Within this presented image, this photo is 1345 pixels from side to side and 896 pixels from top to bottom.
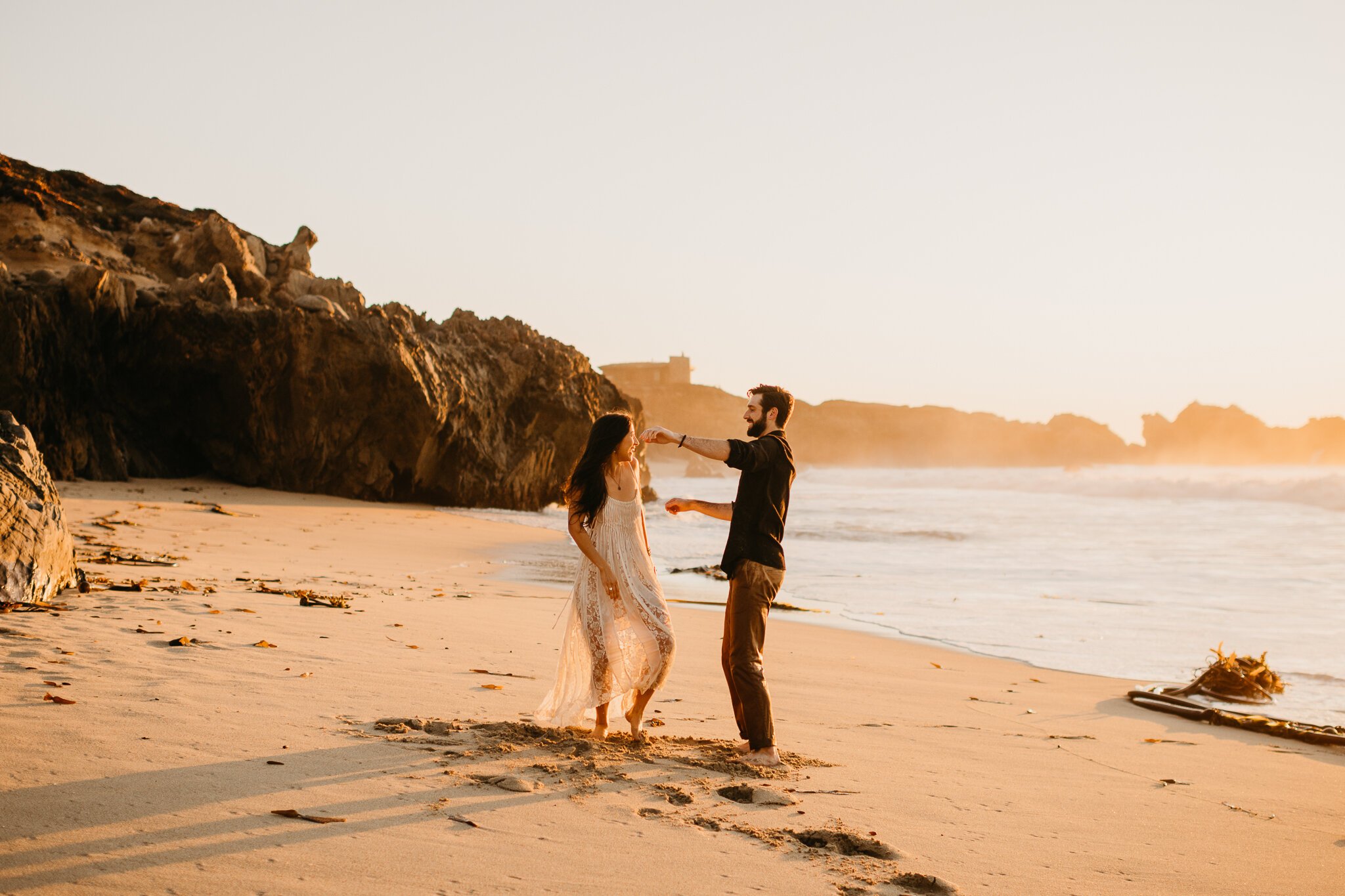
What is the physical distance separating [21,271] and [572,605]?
17319 mm

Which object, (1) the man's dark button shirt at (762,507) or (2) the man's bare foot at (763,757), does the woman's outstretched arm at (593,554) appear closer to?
(1) the man's dark button shirt at (762,507)

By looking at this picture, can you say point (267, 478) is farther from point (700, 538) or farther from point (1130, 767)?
point (1130, 767)

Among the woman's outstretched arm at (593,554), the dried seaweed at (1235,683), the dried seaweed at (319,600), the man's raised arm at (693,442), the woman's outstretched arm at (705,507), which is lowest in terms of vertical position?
the dried seaweed at (319,600)

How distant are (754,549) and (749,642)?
43 cm

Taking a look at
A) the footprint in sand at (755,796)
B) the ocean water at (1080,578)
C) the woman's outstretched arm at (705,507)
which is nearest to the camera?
the footprint in sand at (755,796)

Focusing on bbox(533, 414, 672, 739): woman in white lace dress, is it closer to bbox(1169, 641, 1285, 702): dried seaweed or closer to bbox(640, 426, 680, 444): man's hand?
bbox(640, 426, 680, 444): man's hand

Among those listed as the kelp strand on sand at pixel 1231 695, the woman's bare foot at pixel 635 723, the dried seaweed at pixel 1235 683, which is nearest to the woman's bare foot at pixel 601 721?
the woman's bare foot at pixel 635 723

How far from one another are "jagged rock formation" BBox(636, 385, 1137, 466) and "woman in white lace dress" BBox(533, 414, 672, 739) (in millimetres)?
99814

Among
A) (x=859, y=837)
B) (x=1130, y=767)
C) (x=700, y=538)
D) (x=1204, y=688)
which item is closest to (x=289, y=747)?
(x=859, y=837)

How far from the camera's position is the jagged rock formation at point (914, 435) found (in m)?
107

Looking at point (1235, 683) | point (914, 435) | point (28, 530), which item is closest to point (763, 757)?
point (1235, 683)

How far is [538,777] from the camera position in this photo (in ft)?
12.3

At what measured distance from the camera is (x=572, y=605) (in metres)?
4.59

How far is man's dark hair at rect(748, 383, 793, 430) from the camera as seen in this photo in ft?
15.1
